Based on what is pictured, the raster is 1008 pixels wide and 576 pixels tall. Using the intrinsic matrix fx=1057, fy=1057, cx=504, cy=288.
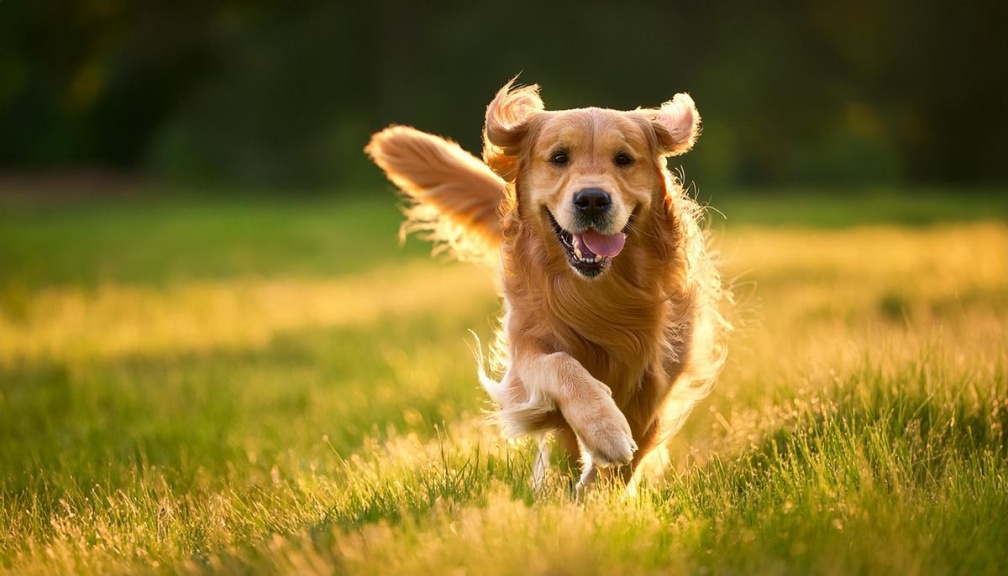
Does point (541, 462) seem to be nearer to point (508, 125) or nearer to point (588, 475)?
point (588, 475)

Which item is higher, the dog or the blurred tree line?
the blurred tree line

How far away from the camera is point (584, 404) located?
3.48 m

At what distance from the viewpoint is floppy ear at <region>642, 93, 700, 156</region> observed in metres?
4.12

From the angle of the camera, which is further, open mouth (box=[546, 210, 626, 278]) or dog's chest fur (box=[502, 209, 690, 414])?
dog's chest fur (box=[502, 209, 690, 414])

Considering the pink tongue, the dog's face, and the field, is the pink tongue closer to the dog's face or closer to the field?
the dog's face

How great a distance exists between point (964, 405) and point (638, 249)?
1.39 metres

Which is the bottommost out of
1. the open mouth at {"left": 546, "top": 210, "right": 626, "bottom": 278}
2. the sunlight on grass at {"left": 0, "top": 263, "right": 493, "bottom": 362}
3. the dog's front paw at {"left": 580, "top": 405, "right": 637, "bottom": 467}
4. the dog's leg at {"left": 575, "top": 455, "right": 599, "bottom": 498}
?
the sunlight on grass at {"left": 0, "top": 263, "right": 493, "bottom": 362}

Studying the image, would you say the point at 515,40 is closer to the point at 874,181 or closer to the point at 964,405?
the point at 874,181

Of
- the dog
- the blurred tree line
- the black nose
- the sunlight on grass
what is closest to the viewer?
the black nose

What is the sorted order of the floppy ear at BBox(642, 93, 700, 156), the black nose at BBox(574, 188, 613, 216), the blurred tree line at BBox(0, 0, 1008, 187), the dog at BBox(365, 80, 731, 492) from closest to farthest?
the black nose at BBox(574, 188, 613, 216)
the dog at BBox(365, 80, 731, 492)
the floppy ear at BBox(642, 93, 700, 156)
the blurred tree line at BBox(0, 0, 1008, 187)

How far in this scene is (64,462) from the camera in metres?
4.59

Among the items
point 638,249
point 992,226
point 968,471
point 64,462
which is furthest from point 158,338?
point 992,226

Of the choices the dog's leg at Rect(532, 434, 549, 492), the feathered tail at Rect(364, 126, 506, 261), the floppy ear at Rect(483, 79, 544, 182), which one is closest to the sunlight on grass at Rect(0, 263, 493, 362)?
the feathered tail at Rect(364, 126, 506, 261)

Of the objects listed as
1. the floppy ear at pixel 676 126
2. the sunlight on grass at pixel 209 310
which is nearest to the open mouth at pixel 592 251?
the floppy ear at pixel 676 126
